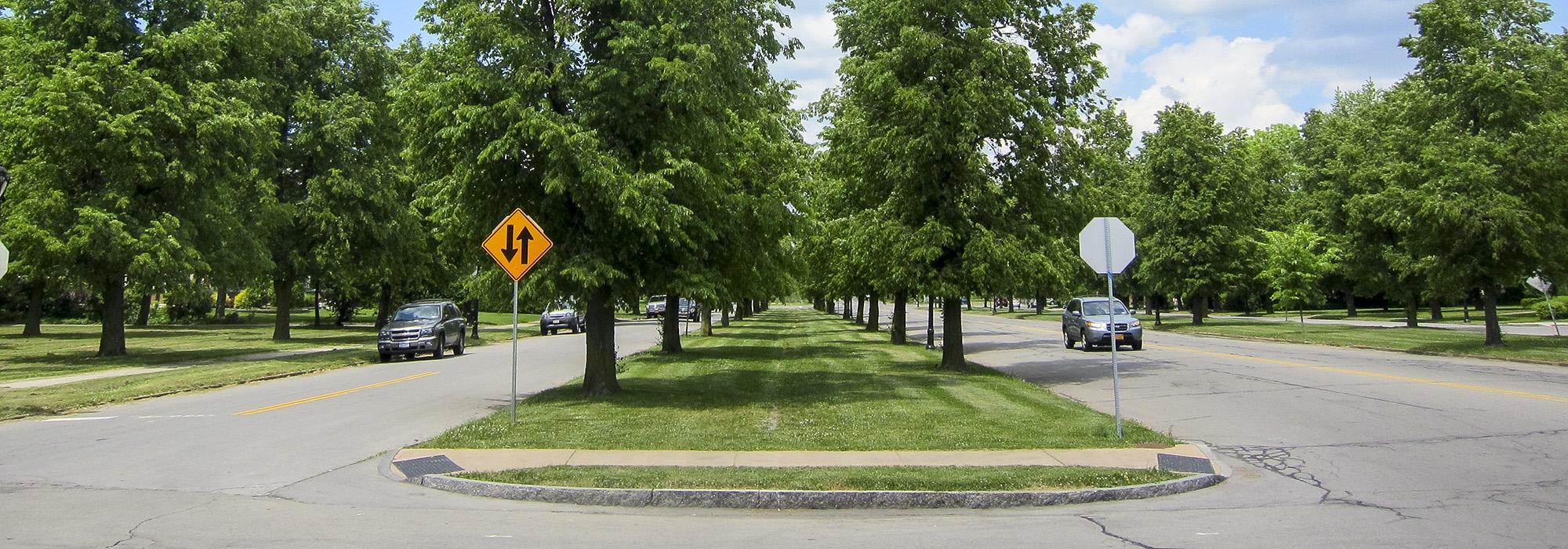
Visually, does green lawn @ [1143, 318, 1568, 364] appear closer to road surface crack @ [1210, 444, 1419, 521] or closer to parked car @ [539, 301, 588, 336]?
road surface crack @ [1210, 444, 1419, 521]

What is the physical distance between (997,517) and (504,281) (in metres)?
9.46

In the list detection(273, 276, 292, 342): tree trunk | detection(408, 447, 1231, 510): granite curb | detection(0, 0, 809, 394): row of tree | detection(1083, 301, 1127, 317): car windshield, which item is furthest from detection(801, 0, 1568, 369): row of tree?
detection(273, 276, 292, 342): tree trunk

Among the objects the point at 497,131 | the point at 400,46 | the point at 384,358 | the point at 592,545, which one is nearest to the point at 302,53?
the point at 400,46

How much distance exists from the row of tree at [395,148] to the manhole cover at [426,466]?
430 cm

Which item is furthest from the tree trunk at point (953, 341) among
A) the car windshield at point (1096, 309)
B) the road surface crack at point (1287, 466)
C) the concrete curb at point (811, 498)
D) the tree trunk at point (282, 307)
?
the tree trunk at point (282, 307)

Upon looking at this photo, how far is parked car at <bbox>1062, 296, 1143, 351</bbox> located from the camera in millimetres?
30047

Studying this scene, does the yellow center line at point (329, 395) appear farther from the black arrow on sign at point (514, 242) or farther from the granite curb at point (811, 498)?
the granite curb at point (811, 498)

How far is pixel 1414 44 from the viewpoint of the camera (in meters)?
27.6

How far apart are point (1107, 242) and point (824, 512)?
5.59 m

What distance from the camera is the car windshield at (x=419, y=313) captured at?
95.9 feet

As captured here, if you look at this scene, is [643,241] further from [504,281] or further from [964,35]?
[964,35]

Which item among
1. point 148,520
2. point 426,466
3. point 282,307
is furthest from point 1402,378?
point 282,307

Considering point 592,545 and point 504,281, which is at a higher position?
point 504,281

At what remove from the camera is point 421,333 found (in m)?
28.3
